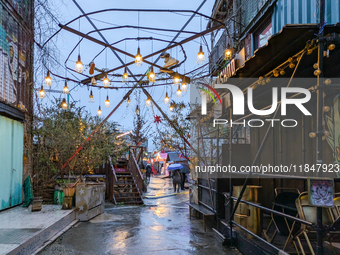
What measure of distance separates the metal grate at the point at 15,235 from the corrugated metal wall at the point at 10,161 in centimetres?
324

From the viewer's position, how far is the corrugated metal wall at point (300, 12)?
20.1 ft

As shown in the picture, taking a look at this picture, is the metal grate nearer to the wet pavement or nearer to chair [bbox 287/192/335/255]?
the wet pavement

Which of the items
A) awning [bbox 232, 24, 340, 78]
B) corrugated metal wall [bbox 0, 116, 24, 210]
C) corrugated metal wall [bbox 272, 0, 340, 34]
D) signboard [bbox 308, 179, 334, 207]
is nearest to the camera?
signboard [bbox 308, 179, 334, 207]

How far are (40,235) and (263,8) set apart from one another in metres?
10.1

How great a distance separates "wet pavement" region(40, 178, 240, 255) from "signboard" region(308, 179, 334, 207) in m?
3.31

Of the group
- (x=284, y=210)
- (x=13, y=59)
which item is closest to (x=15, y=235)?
(x=284, y=210)

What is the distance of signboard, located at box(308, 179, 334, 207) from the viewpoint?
345 cm

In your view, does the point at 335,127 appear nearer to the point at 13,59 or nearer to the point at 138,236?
the point at 138,236

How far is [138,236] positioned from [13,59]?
8.05 m

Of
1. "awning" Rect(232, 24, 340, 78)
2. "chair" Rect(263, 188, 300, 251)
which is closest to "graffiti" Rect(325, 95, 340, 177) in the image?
"awning" Rect(232, 24, 340, 78)

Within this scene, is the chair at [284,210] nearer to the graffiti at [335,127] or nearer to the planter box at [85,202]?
the graffiti at [335,127]

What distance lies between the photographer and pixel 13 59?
10391mm

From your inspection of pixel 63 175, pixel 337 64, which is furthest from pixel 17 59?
pixel 337 64

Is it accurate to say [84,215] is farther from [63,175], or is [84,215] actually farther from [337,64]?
[337,64]
